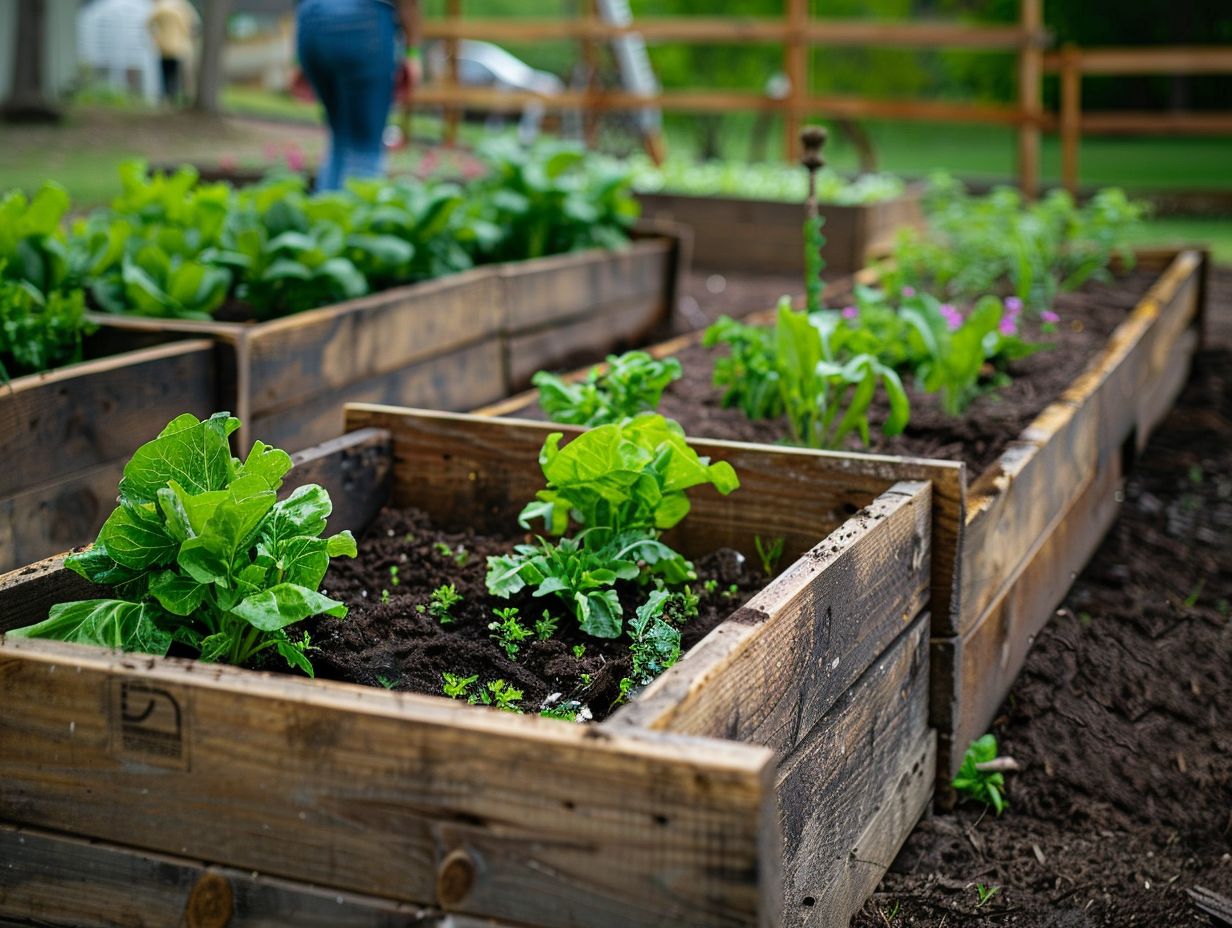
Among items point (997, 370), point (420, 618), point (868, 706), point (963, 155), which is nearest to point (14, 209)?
point (420, 618)

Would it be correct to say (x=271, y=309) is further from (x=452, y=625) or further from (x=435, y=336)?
(x=452, y=625)

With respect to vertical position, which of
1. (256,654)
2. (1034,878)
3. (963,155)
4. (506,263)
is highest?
(963,155)

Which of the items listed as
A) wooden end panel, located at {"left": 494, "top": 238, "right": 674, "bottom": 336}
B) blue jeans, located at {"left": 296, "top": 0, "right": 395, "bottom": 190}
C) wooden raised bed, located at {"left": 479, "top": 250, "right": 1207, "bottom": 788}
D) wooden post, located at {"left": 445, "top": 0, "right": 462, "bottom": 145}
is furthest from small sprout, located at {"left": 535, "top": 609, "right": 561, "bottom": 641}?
wooden post, located at {"left": 445, "top": 0, "right": 462, "bottom": 145}

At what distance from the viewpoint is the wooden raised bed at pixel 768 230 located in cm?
769

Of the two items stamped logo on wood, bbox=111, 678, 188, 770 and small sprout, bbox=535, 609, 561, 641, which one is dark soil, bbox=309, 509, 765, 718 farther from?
stamped logo on wood, bbox=111, 678, 188, 770

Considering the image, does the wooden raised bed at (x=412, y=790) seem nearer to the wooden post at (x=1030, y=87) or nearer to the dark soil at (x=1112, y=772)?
the dark soil at (x=1112, y=772)

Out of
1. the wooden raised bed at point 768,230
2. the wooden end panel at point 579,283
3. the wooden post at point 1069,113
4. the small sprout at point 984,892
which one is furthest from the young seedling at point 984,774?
the wooden post at point 1069,113

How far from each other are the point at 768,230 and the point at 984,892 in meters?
5.94

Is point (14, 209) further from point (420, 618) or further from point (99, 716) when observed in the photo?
point (99, 716)

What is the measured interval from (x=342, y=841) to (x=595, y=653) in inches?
30.3

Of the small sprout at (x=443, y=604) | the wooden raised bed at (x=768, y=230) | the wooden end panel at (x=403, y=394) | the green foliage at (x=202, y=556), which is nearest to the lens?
the green foliage at (x=202, y=556)

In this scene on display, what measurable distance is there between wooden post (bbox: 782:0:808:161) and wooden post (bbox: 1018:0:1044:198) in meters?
1.84

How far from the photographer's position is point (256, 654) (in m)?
2.03

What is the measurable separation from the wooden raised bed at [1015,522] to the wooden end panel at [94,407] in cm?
75
